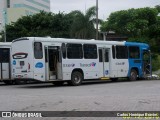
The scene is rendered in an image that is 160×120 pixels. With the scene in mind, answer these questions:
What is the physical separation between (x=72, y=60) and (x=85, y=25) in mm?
21259

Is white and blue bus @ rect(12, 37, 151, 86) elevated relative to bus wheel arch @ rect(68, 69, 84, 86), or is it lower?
elevated

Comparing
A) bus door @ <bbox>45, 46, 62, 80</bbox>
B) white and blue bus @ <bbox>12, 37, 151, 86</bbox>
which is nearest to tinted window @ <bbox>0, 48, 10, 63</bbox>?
white and blue bus @ <bbox>12, 37, 151, 86</bbox>

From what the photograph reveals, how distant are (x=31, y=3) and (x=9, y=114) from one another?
131 m

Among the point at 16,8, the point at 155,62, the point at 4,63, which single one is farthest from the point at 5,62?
the point at 16,8

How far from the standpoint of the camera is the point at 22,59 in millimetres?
23453

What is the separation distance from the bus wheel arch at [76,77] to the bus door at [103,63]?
187cm

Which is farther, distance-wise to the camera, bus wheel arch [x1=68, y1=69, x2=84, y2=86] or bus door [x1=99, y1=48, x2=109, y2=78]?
→ bus door [x1=99, y1=48, x2=109, y2=78]

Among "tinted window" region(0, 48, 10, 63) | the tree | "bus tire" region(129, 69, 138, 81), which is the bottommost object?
"bus tire" region(129, 69, 138, 81)

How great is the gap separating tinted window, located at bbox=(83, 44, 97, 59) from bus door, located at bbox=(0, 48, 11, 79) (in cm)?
540

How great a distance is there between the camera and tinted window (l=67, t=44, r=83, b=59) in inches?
982

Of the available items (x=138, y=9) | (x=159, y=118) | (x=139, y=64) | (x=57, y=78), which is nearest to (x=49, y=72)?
(x=57, y=78)

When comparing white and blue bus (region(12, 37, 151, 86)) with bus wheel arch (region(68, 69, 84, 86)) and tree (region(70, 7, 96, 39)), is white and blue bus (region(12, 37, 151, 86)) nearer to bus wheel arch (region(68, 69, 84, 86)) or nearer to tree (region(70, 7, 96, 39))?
bus wheel arch (region(68, 69, 84, 86))

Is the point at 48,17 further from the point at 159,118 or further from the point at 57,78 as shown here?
the point at 159,118

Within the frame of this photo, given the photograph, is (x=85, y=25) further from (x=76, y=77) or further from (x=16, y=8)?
(x=16, y=8)
